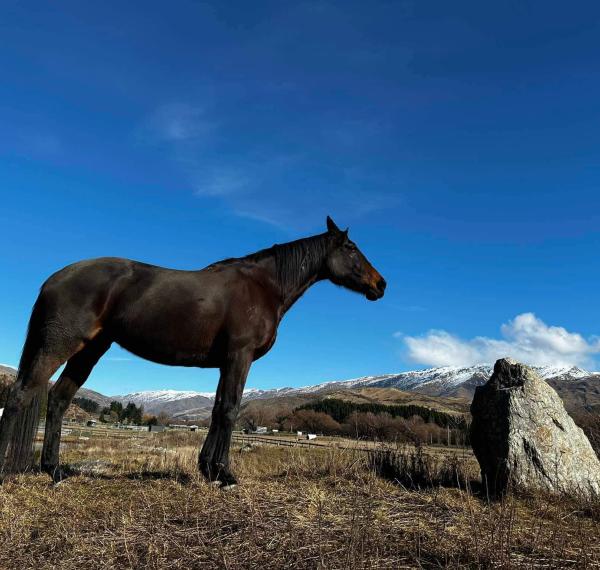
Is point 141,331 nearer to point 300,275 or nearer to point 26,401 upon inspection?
point 26,401

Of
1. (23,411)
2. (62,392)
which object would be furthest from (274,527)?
(62,392)

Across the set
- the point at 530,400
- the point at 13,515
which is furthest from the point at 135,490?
the point at 530,400

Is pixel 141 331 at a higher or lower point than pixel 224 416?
higher

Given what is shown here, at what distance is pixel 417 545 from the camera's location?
4.12 meters

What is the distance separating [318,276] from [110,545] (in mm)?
5368

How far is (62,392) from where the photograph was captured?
762 cm

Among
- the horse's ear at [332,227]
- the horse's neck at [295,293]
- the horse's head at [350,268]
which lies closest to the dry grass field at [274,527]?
the horse's neck at [295,293]

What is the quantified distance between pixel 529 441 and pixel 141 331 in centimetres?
613

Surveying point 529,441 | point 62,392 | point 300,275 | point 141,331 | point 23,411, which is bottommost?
point 529,441

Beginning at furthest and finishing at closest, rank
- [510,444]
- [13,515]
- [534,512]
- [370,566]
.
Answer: [510,444] → [534,512] → [13,515] → [370,566]

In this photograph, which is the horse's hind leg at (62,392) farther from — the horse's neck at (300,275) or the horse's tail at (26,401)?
the horse's neck at (300,275)

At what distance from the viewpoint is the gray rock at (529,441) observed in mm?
7527

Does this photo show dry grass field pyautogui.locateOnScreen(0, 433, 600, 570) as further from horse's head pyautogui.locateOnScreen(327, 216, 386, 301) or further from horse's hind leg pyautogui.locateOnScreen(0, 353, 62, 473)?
horse's head pyautogui.locateOnScreen(327, 216, 386, 301)

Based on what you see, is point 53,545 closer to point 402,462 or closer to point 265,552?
point 265,552
